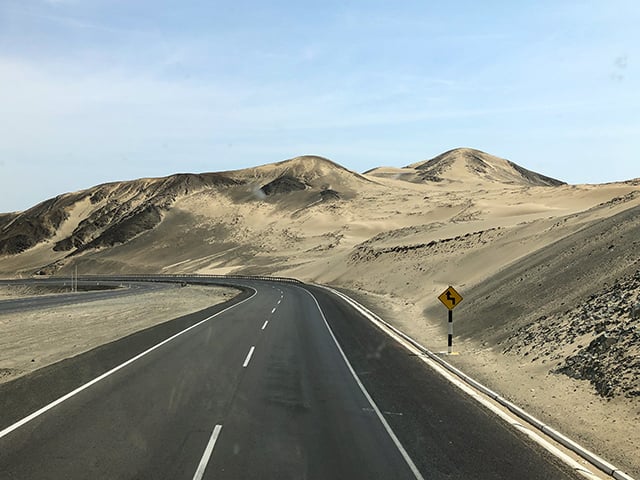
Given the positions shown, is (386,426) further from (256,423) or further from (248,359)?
(248,359)

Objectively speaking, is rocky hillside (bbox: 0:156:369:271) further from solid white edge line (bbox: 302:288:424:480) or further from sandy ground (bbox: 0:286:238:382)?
solid white edge line (bbox: 302:288:424:480)

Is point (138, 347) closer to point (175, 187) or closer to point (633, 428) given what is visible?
point (633, 428)

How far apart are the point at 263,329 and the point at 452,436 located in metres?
15.2

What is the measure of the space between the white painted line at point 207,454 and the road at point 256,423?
3cm

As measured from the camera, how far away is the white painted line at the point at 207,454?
6801mm

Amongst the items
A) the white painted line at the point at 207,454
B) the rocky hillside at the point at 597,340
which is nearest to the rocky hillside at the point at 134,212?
the rocky hillside at the point at 597,340

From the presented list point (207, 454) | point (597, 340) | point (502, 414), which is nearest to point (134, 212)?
point (597, 340)

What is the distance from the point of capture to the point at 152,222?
165 meters

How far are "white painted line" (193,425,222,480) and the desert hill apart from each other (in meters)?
5.56

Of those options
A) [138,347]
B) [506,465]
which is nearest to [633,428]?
[506,465]

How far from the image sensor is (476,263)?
38875 mm

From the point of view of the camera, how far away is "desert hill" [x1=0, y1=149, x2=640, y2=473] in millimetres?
11242

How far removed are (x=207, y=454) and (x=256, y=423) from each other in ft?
5.46

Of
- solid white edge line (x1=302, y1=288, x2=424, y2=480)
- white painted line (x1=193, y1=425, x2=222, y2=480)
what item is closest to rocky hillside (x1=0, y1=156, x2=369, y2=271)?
solid white edge line (x1=302, y1=288, x2=424, y2=480)
